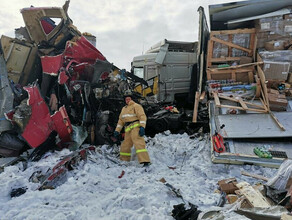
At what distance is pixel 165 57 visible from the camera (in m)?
9.27

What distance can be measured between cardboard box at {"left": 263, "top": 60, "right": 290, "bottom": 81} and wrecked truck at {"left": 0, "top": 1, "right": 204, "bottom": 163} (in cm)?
245

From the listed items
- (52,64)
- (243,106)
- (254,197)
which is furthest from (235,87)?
(52,64)

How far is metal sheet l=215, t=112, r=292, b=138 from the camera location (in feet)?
13.8

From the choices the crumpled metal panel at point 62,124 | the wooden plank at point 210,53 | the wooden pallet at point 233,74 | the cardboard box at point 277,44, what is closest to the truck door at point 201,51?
the wooden plank at point 210,53

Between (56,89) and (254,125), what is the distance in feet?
14.0

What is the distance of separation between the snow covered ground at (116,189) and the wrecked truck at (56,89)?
59cm

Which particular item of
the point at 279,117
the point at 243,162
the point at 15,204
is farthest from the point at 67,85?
the point at 279,117

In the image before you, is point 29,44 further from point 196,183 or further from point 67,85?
point 196,183

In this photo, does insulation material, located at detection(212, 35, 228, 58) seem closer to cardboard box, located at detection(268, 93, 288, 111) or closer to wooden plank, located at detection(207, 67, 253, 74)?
wooden plank, located at detection(207, 67, 253, 74)

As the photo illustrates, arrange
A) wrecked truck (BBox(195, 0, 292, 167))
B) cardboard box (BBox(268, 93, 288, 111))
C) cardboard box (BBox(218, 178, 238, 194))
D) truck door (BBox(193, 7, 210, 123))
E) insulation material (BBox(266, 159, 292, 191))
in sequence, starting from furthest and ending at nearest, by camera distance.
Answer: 1. truck door (BBox(193, 7, 210, 123))
2. cardboard box (BBox(268, 93, 288, 111))
3. wrecked truck (BBox(195, 0, 292, 167))
4. cardboard box (BBox(218, 178, 238, 194))
5. insulation material (BBox(266, 159, 292, 191))

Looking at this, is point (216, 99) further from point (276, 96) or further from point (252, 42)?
point (252, 42)

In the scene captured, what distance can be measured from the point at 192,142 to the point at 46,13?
4636 mm

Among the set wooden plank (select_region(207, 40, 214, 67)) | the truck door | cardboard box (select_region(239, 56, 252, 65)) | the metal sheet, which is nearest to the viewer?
the metal sheet

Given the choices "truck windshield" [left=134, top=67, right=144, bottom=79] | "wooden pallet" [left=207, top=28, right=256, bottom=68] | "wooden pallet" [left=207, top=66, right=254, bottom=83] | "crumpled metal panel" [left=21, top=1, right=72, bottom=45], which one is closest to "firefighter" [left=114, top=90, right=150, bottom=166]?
"crumpled metal panel" [left=21, top=1, right=72, bottom=45]
